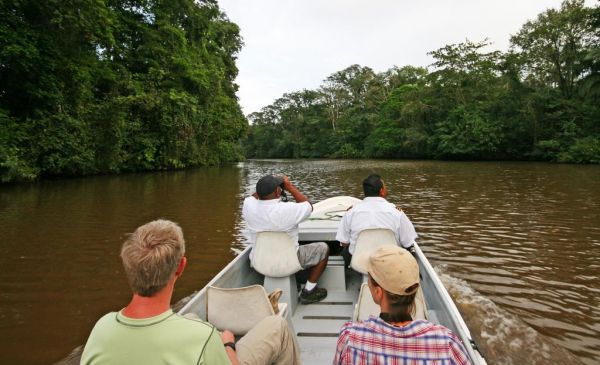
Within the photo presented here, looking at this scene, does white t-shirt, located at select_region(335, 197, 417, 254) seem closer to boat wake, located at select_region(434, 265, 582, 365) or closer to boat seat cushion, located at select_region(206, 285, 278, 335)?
boat wake, located at select_region(434, 265, 582, 365)

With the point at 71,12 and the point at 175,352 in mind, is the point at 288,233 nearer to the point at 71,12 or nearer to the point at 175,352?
the point at 175,352

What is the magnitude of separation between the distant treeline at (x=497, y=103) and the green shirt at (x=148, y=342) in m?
32.8

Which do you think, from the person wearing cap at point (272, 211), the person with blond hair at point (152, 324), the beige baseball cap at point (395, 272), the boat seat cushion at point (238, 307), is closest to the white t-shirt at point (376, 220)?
the person wearing cap at point (272, 211)

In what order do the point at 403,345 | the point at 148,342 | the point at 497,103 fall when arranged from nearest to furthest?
the point at 148,342, the point at 403,345, the point at 497,103

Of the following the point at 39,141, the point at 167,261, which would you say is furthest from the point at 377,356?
the point at 39,141

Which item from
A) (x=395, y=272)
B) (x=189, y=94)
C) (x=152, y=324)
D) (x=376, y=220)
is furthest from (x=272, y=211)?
(x=189, y=94)

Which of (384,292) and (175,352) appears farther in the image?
(384,292)

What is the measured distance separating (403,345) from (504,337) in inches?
124

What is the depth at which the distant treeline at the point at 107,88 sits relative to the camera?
1529cm

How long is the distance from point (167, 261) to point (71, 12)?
57.3ft

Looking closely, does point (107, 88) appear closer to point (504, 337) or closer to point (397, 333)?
point (504, 337)

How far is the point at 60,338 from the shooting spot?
3.97 m

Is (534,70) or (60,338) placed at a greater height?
(534,70)

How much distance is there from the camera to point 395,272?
154cm
